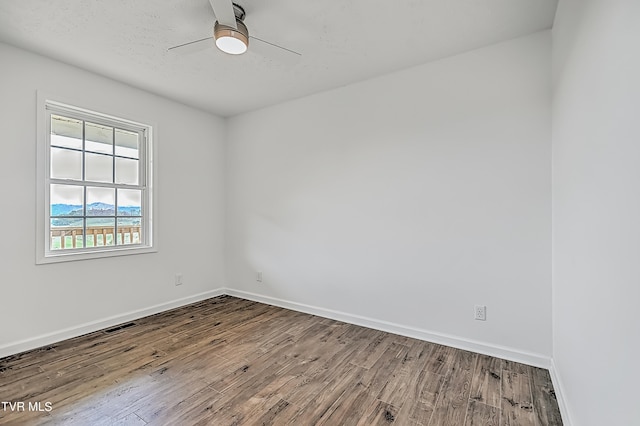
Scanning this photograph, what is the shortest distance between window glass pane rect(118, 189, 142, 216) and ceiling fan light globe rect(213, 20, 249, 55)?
86.5 inches

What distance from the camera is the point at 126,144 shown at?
Answer: 3354mm

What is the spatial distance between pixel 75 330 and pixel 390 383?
2944 mm

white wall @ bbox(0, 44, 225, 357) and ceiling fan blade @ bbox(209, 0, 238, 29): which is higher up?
ceiling fan blade @ bbox(209, 0, 238, 29)

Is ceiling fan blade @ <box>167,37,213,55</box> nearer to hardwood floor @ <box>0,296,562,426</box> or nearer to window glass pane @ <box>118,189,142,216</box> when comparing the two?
window glass pane @ <box>118,189,142,216</box>

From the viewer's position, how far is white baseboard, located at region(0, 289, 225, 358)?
8.05ft

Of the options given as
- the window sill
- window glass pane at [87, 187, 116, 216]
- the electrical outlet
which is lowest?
the electrical outlet

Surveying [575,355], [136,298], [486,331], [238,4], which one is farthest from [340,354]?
[238,4]

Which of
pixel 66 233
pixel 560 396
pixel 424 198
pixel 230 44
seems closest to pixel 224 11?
pixel 230 44

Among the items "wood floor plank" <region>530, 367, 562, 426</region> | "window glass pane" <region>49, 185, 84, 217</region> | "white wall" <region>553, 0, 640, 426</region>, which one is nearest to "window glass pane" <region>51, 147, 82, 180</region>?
"window glass pane" <region>49, 185, 84, 217</region>

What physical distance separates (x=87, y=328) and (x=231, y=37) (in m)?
3.02

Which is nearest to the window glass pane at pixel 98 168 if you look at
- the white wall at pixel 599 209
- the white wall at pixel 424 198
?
the white wall at pixel 424 198

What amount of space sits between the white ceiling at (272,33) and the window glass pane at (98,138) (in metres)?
0.56

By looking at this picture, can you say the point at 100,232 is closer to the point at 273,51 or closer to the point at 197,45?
the point at 197,45

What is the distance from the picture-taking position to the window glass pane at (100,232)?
3020mm
